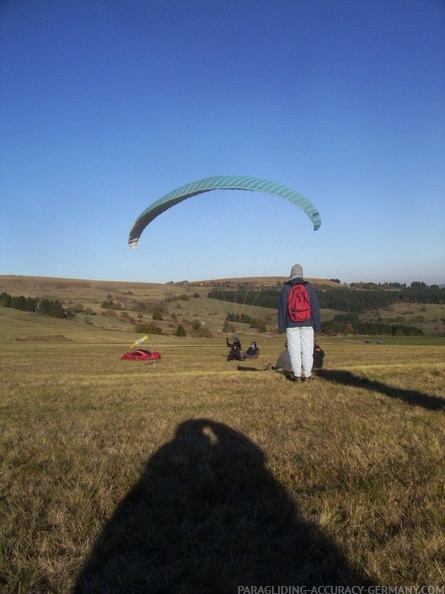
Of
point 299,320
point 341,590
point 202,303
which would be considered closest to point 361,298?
point 202,303

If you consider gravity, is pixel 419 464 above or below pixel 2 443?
above

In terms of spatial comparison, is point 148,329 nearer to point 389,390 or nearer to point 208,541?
point 389,390

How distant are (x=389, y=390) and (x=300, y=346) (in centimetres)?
216

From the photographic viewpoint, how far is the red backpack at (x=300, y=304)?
949cm

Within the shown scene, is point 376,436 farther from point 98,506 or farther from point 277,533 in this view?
point 98,506

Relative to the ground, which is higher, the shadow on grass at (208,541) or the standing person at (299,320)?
the standing person at (299,320)

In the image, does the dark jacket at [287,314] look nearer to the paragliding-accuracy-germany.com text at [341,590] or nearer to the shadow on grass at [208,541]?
the shadow on grass at [208,541]

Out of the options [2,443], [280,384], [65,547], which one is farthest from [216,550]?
[280,384]

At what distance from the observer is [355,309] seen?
338ft

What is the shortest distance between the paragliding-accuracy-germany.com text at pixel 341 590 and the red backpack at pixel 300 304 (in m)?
7.36

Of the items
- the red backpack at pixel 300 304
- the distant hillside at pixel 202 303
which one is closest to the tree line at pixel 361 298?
the distant hillside at pixel 202 303

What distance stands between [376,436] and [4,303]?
9232 centimetres

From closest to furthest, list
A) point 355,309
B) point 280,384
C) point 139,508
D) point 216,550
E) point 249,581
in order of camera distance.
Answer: point 249,581 < point 216,550 < point 139,508 < point 280,384 < point 355,309

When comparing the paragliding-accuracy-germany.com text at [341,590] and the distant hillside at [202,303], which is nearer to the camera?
the paragliding-accuracy-germany.com text at [341,590]
